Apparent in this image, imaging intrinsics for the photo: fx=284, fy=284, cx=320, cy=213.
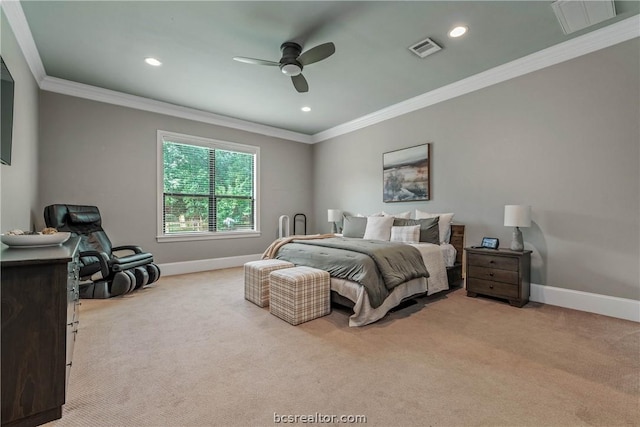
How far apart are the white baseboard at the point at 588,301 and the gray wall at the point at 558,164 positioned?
0.20ft

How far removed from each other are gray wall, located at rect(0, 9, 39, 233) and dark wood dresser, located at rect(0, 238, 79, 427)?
1.65 m

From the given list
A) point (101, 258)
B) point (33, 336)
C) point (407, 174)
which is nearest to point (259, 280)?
point (101, 258)

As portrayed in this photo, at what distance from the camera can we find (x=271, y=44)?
314cm

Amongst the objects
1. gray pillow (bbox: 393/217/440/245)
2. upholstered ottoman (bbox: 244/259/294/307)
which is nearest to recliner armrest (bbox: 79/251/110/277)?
upholstered ottoman (bbox: 244/259/294/307)

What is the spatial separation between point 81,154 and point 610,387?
20.2 ft

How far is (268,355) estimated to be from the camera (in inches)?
84.6

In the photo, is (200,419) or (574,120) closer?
(200,419)

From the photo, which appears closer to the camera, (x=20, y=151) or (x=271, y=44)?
(x=20, y=151)

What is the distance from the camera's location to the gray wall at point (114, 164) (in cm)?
400

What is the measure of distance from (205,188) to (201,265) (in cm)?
145

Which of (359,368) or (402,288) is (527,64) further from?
(359,368)

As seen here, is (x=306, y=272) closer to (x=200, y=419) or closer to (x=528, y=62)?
(x=200, y=419)

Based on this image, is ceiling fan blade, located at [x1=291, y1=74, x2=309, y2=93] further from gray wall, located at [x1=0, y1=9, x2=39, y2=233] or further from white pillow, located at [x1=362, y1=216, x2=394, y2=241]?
gray wall, located at [x1=0, y1=9, x2=39, y2=233]

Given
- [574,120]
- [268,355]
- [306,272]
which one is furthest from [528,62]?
[268,355]
